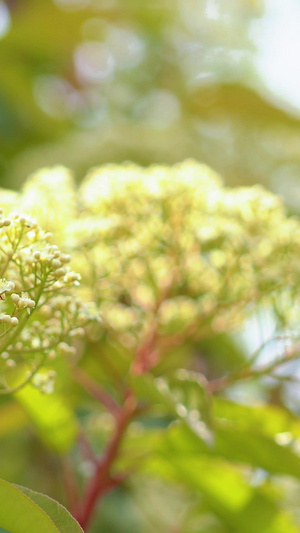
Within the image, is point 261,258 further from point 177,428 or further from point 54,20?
point 54,20

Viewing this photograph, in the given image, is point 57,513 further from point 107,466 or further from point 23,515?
point 107,466

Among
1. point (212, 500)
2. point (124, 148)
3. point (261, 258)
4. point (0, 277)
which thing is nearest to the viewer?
point (0, 277)

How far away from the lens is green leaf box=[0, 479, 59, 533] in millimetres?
823

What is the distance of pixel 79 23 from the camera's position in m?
2.79

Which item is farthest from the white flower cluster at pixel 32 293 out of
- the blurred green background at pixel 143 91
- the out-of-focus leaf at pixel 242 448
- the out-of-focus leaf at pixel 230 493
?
the blurred green background at pixel 143 91

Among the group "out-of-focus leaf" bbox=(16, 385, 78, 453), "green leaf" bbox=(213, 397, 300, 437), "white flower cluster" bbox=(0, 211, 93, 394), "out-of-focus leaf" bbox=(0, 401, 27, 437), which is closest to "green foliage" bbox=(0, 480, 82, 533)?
"white flower cluster" bbox=(0, 211, 93, 394)

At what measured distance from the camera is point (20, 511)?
2.71 ft

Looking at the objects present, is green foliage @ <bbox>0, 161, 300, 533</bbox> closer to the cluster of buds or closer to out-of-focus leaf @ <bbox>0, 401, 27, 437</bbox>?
the cluster of buds

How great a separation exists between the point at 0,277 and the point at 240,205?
0.61 meters

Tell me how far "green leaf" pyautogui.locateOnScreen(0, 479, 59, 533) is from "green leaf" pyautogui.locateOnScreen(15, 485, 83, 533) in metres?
0.02

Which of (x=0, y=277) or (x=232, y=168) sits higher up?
(x=232, y=168)

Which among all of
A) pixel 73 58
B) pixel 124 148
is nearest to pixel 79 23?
pixel 73 58

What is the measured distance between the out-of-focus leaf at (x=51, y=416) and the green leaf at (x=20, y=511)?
16.9 inches

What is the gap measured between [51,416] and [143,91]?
2.13 meters
